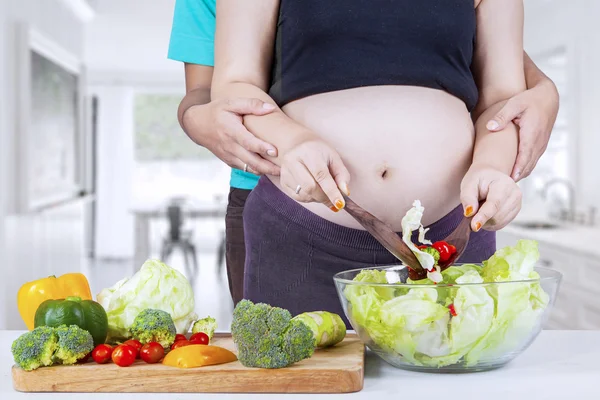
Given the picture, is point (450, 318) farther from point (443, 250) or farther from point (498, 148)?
point (498, 148)

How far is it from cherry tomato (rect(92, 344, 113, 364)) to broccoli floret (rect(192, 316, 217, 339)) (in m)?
0.16

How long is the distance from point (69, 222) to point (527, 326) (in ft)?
17.4

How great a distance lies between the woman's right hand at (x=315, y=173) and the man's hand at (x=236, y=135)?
0.28 ft

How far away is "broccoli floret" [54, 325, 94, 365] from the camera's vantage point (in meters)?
0.81

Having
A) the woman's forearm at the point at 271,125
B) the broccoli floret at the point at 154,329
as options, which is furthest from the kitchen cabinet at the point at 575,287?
the broccoli floret at the point at 154,329

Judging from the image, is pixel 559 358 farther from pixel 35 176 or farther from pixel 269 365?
pixel 35 176

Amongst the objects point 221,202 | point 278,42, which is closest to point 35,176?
point 278,42

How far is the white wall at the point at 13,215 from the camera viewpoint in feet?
13.4

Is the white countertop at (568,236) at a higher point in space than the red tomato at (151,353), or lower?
lower

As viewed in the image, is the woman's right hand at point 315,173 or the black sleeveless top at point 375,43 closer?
the woman's right hand at point 315,173

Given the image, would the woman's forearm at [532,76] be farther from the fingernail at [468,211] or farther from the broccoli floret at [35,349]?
the broccoli floret at [35,349]

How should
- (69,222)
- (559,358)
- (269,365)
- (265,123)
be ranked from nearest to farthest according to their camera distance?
1. (269,365)
2. (559,358)
3. (265,123)
4. (69,222)

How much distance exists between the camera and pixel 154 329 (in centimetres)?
89

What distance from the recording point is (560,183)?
4.83m
